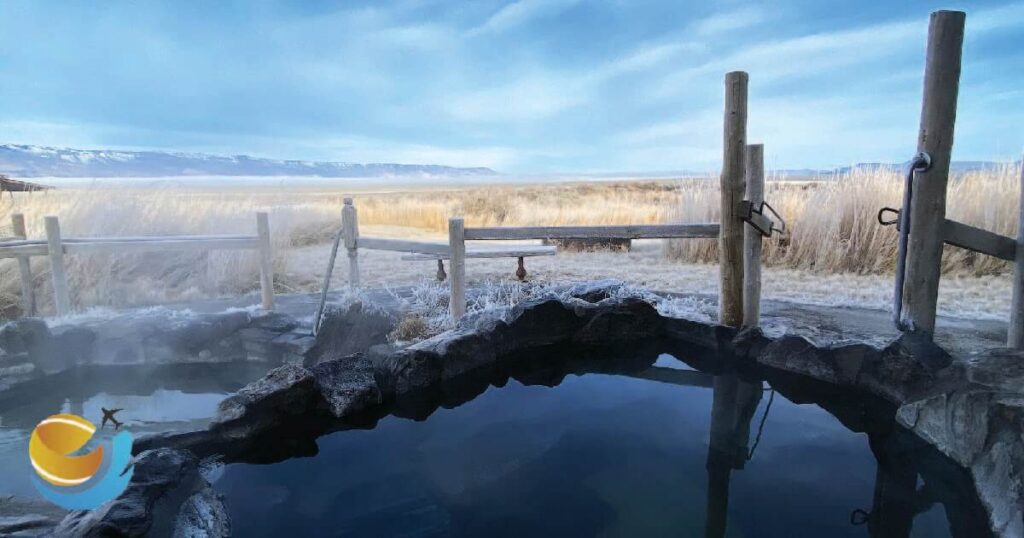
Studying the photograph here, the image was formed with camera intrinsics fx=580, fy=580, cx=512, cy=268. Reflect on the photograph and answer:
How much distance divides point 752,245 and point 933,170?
1183 millimetres

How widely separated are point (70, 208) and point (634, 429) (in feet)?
28.6

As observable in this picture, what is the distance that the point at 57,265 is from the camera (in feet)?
17.3

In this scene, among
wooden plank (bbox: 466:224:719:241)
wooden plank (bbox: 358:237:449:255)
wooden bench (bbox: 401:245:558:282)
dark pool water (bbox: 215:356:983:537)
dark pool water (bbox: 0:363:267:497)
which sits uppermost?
wooden plank (bbox: 466:224:719:241)

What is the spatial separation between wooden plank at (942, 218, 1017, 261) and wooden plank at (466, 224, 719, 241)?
4.76 ft

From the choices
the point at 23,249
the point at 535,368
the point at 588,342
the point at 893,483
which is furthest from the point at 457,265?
the point at 23,249

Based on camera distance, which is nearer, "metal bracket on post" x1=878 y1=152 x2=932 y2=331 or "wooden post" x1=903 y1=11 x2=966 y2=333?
"wooden post" x1=903 y1=11 x2=966 y2=333

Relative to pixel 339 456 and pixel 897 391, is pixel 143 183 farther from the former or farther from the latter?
pixel 897 391

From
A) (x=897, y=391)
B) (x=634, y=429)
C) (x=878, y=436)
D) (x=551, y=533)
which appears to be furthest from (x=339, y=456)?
(x=897, y=391)

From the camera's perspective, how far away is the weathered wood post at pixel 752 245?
4.10m

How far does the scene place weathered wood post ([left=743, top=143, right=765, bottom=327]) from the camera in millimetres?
4098

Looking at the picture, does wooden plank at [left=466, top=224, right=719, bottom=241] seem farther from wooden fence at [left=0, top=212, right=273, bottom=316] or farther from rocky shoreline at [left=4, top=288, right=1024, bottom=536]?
wooden fence at [left=0, top=212, right=273, bottom=316]

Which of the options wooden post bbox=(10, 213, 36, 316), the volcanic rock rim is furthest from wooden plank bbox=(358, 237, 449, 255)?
wooden post bbox=(10, 213, 36, 316)

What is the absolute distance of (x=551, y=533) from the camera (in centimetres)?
216

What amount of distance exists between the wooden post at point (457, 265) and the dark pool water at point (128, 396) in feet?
5.22
